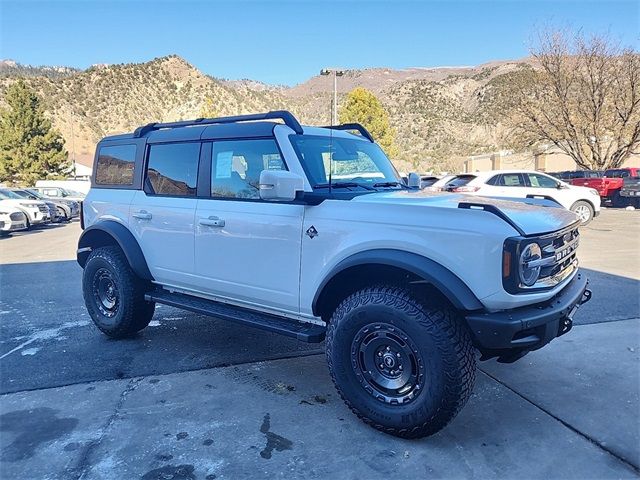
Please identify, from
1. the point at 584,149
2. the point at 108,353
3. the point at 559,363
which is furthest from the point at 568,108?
the point at 108,353

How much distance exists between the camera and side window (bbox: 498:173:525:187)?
13.8 metres

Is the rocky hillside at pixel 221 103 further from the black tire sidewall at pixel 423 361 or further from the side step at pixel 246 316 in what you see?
the black tire sidewall at pixel 423 361

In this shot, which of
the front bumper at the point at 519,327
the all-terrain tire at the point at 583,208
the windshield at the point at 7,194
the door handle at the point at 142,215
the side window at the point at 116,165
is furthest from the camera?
the windshield at the point at 7,194

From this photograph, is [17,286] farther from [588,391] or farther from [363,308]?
[588,391]

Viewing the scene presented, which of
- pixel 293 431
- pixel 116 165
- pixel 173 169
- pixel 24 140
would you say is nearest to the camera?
pixel 293 431

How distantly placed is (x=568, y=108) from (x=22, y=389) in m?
28.6

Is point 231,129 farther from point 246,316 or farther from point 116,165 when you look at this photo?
point 116,165

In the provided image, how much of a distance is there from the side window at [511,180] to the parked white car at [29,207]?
589 inches

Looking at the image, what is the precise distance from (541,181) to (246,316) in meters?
13.1

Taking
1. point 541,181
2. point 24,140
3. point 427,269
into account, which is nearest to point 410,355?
point 427,269

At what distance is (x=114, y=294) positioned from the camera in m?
4.84

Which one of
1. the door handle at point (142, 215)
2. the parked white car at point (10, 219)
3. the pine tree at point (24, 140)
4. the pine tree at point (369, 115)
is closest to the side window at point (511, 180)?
the door handle at point (142, 215)

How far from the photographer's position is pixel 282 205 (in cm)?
352

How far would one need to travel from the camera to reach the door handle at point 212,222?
3.84m
